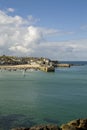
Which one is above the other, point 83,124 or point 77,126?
point 83,124

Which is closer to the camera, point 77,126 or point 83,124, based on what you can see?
point 77,126

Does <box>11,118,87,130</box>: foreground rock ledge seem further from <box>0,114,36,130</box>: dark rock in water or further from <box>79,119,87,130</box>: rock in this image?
<box>0,114,36,130</box>: dark rock in water

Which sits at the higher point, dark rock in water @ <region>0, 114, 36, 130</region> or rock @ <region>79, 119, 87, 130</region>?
rock @ <region>79, 119, 87, 130</region>

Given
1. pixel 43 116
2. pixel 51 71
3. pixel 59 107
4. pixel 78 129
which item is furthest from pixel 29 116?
pixel 51 71

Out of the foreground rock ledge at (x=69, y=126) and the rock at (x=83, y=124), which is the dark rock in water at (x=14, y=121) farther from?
the rock at (x=83, y=124)

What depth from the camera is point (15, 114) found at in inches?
1467

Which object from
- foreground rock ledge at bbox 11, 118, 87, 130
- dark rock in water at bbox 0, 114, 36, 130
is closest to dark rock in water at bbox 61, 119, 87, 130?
foreground rock ledge at bbox 11, 118, 87, 130

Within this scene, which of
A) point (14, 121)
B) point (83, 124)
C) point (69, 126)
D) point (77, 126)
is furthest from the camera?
point (14, 121)

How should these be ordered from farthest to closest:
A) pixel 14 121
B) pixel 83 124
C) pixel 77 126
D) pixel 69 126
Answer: pixel 14 121 → pixel 83 124 → pixel 77 126 → pixel 69 126

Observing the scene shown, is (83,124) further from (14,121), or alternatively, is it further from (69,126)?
(14,121)

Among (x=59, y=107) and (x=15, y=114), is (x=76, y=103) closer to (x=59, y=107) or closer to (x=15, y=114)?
(x=59, y=107)

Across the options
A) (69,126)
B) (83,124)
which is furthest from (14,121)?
(83,124)

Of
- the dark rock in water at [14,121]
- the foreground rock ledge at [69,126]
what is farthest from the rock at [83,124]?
the dark rock in water at [14,121]

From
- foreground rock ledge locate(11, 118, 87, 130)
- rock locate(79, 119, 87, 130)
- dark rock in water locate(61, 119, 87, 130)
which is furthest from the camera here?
rock locate(79, 119, 87, 130)
